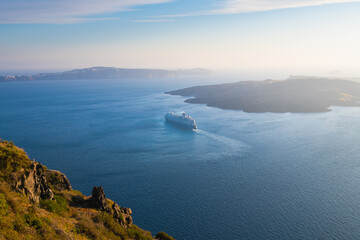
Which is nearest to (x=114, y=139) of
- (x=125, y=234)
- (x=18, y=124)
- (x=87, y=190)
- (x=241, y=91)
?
(x=87, y=190)

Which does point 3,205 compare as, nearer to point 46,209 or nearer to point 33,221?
point 33,221

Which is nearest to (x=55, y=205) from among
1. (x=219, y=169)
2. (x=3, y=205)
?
(x=3, y=205)

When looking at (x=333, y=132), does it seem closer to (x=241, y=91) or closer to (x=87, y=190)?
(x=87, y=190)

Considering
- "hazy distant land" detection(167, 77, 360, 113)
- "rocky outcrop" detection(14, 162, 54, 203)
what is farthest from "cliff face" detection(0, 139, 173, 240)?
"hazy distant land" detection(167, 77, 360, 113)

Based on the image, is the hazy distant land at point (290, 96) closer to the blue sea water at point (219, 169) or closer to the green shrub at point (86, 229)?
the blue sea water at point (219, 169)

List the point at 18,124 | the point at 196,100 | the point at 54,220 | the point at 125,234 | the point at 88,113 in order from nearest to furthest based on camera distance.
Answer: the point at 54,220 < the point at 125,234 < the point at 18,124 < the point at 88,113 < the point at 196,100

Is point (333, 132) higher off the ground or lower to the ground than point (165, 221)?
higher

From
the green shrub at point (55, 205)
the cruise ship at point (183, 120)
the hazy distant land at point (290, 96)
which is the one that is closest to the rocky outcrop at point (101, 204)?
the green shrub at point (55, 205)

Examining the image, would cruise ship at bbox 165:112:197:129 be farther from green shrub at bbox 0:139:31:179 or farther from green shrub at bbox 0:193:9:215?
green shrub at bbox 0:193:9:215
